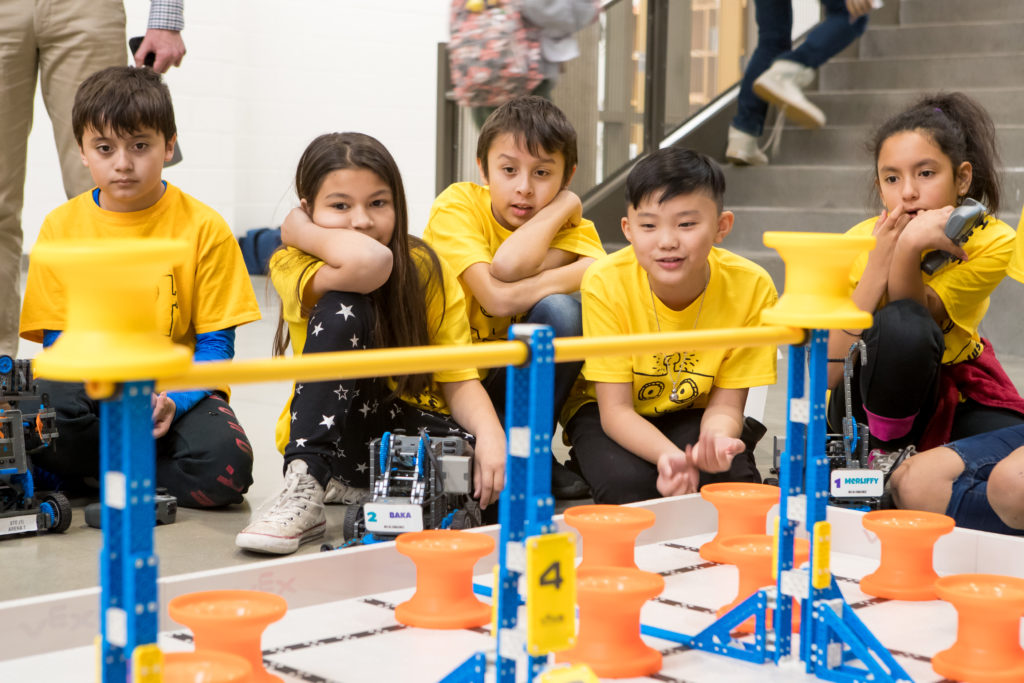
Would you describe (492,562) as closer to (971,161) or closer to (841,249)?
(841,249)

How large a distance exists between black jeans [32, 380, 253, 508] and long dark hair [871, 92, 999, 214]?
1380mm

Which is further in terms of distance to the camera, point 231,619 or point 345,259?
point 345,259

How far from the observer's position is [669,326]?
220 cm

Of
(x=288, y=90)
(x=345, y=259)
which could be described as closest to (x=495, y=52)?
(x=345, y=259)

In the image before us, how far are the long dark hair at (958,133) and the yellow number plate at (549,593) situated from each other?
4.99ft

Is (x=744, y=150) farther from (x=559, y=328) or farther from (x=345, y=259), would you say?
(x=345, y=259)

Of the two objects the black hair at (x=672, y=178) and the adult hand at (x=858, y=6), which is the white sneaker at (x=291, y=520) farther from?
the adult hand at (x=858, y=6)

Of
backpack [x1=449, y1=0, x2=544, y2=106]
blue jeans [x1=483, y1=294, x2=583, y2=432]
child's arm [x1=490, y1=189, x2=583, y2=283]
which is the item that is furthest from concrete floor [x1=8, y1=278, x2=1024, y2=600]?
backpack [x1=449, y1=0, x2=544, y2=106]

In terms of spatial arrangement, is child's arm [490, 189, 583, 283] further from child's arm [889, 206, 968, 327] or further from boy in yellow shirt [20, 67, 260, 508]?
child's arm [889, 206, 968, 327]

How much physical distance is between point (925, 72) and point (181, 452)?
4153mm

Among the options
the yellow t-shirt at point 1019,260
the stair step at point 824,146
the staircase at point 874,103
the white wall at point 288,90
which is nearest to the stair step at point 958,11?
the staircase at point 874,103

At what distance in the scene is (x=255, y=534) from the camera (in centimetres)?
195

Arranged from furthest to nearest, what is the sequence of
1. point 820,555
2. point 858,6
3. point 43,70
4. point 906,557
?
point 858,6 < point 43,70 < point 906,557 < point 820,555

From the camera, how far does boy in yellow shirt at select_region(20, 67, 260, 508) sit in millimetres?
2264
